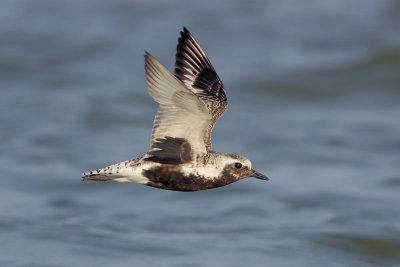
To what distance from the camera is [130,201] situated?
1733cm

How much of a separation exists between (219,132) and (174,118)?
10038 millimetres

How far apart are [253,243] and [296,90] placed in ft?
21.1

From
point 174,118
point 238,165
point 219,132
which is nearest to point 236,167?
point 238,165

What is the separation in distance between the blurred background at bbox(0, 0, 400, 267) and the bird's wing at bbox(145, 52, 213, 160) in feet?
18.0

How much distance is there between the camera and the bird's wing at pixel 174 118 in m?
9.04

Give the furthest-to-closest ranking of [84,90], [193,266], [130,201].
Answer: [84,90]
[130,201]
[193,266]

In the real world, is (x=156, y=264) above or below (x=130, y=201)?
below

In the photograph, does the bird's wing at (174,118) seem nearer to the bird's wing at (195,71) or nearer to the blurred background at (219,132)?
the bird's wing at (195,71)

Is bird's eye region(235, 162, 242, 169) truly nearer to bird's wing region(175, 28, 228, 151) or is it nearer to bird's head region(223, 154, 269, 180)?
bird's head region(223, 154, 269, 180)

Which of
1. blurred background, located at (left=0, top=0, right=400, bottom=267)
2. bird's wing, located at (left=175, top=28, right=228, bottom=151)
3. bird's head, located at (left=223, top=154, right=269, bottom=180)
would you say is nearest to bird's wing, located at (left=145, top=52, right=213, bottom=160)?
bird's head, located at (left=223, top=154, right=269, bottom=180)

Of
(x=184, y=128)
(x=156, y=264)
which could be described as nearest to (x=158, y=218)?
(x=156, y=264)

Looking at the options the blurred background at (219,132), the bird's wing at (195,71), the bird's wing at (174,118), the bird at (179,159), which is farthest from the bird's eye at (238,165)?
the blurred background at (219,132)

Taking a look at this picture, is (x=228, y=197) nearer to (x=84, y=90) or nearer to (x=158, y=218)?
(x=158, y=218)

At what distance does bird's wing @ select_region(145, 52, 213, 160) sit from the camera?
904 centimetres
